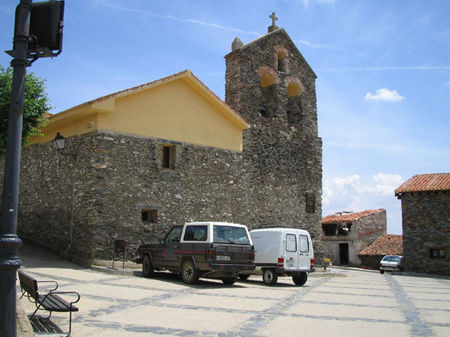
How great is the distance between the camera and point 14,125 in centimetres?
432

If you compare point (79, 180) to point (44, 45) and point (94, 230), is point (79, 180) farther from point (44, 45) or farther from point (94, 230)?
point (44, 45)

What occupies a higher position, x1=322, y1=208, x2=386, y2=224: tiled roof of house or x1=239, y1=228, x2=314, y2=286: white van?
x1=322, y1=208, x2=386, y2=224: tiled roof of house

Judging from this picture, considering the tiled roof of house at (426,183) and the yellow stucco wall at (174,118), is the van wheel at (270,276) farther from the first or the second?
the tiled roof of house at (426,183)

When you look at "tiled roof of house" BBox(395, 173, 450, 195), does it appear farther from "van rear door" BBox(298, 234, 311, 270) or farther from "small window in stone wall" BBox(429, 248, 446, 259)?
"van rear door" BBox(298, 234, 311, 270)

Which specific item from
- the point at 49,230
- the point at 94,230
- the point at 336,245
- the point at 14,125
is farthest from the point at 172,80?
the point at 336,245

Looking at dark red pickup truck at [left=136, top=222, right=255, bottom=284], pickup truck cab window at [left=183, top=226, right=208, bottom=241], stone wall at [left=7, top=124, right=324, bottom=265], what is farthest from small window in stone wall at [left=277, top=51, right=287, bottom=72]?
pickup truck cab window at [left=183, top=226, right=208, bottom=241]

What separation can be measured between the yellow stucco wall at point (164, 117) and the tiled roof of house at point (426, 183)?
1345 cm

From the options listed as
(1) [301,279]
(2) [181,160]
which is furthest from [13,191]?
(2) [181,160]

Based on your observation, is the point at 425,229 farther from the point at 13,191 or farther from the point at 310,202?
the point at 13,191

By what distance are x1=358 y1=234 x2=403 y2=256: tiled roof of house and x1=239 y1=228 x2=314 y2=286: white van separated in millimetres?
23210

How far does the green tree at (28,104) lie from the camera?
13414 mm

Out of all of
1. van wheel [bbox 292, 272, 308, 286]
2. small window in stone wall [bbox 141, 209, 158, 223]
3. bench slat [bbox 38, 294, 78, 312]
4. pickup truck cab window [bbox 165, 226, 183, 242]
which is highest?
small window in stone wall [bbox 141, 209, 158, 223]

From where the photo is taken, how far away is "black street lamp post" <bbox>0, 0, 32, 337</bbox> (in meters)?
4.09

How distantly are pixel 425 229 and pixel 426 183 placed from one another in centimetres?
283
